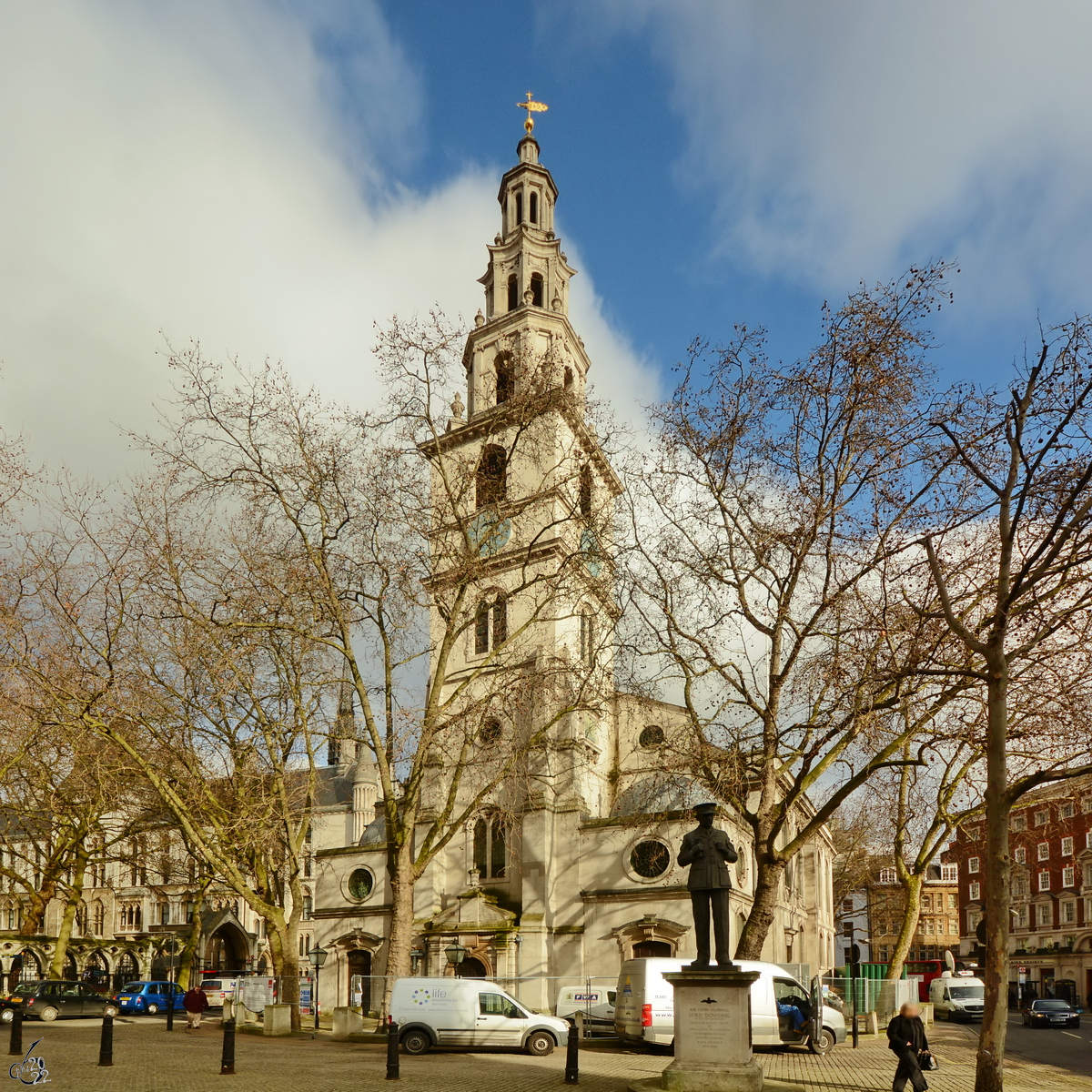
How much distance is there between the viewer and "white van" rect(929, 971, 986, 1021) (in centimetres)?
3750

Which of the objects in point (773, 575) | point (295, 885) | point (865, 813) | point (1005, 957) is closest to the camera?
point (1005, 957)

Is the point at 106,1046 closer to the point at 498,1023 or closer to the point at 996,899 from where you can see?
the point at 498,1023

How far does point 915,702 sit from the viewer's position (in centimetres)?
1805

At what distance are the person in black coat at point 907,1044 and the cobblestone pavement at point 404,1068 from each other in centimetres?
240

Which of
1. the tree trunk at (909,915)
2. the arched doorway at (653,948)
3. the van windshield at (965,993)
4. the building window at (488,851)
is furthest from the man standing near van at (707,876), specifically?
the van windshield at (965,993)

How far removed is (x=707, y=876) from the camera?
13648 millimetres

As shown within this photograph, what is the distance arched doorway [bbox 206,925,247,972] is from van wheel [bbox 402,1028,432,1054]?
54.5m

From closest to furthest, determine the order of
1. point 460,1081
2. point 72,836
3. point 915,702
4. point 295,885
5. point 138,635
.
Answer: point 460,1081
point 915,702
point 138,635
point 295,885
point 72,836

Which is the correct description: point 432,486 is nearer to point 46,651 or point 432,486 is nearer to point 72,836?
point 46,651

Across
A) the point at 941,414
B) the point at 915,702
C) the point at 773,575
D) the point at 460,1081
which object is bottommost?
the point at 460,1081

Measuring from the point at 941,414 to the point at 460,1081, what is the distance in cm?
1318

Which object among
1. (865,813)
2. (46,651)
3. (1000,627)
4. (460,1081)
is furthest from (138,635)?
(865,813)

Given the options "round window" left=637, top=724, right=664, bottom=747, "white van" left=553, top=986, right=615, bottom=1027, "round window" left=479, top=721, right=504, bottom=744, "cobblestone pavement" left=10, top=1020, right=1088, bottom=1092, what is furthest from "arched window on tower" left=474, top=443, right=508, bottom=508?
"round window" left=637, top=724, right=664, bottom=747

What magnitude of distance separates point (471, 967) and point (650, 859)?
705 centimetres
